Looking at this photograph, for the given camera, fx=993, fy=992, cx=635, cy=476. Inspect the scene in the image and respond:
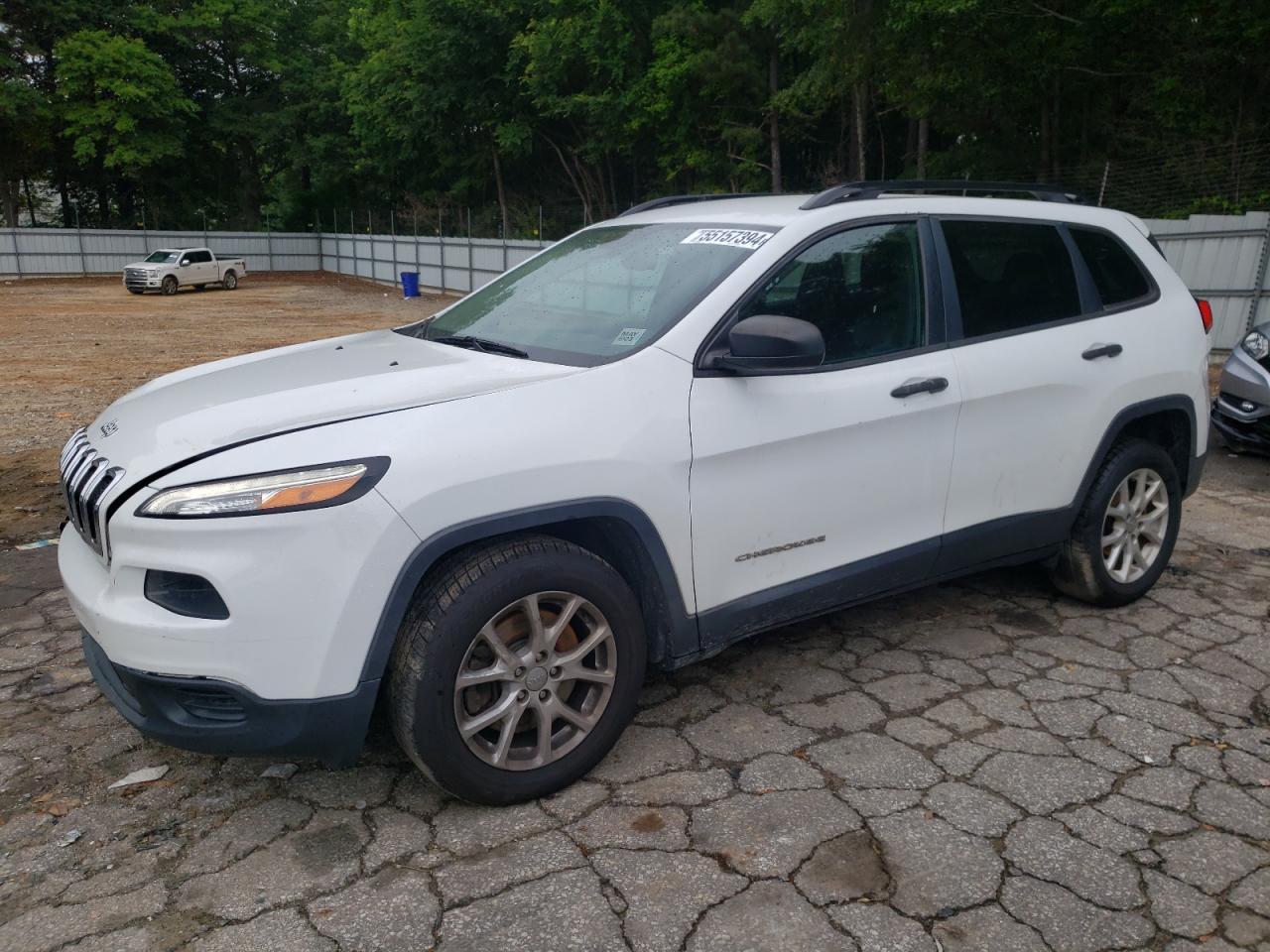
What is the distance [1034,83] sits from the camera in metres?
22.2

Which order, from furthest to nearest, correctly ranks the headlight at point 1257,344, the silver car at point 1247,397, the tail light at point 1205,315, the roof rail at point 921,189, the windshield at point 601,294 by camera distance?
the headlight at point 1257,344
the silver car at point 1247,397
the tail light at point 1205,315
the roof rail at point 921,189
the windshield at point 601,294

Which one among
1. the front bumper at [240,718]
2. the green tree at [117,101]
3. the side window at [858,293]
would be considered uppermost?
the green tree at [117,101]

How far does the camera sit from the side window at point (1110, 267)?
424cm

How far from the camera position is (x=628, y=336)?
3201 mm

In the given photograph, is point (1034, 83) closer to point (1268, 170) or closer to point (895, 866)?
point (1268, 170)

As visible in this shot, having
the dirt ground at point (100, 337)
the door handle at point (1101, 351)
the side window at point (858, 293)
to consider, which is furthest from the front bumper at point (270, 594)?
the dirt ground at point (100, 337)

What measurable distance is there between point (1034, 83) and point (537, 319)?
22.3 m

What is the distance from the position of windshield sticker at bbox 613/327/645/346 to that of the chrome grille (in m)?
1.50

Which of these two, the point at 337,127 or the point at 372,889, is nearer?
the point at 372,889

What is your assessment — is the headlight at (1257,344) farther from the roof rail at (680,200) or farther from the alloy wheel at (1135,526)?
the roof rail at (680,200)

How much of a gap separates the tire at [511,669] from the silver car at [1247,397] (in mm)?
6115

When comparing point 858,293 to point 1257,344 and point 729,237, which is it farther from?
point 1257,344

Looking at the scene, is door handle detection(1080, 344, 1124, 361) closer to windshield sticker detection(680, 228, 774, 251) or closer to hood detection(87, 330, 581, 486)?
windshield sticker detection(680, 228, 774, 251)

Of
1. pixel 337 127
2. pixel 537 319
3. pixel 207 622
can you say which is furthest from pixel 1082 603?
pixel 337 127
